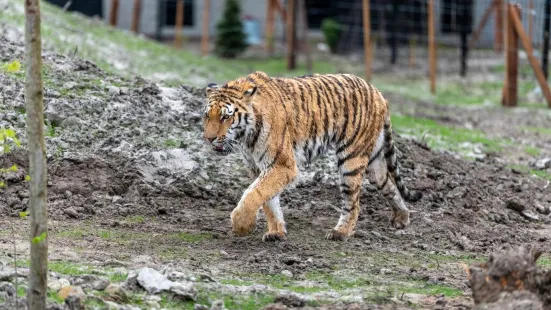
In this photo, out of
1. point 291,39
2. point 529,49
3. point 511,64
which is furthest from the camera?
point 291,39

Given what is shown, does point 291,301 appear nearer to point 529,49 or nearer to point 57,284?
point 57,284

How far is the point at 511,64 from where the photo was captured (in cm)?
1894

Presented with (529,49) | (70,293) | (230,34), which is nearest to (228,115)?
(70,293)

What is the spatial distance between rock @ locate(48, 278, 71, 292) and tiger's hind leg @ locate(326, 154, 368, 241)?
308 cm

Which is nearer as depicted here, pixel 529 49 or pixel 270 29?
pixel 529 49

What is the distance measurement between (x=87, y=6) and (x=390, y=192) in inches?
920

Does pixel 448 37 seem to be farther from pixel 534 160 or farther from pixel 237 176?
pixel 237 176

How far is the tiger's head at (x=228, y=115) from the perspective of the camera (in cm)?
804

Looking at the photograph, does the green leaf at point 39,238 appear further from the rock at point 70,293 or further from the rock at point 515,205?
the rock at point 515,205

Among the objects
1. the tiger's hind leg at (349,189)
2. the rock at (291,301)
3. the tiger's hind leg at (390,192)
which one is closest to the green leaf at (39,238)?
the rock at (291,301)

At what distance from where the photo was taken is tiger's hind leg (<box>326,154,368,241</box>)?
8.95 metres

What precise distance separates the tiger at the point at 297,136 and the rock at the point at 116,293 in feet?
6.18

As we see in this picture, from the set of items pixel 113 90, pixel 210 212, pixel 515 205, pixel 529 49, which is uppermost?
pixel 113 90

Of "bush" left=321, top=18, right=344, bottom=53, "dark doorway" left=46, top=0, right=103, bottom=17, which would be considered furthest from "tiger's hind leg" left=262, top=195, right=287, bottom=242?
"dark doorway" left=46, top=0, right=103, bottom=17
